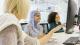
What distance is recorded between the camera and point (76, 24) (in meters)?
0.95

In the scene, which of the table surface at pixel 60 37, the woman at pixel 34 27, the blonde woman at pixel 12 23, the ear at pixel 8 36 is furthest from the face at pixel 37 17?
the ear at pixel 8 36

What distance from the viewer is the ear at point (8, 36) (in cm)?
55

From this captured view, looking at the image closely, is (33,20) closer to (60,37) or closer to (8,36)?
→ (60,37)

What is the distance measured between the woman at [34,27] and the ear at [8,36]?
0.38m

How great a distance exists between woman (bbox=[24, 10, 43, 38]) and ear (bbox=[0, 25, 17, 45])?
38cm

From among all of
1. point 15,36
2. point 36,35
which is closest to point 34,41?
point 36,35

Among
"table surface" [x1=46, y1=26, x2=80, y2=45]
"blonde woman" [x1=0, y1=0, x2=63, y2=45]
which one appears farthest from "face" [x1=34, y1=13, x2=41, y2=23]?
"blonde woman" [x1=0, y1=0, x2=63, y2=45]

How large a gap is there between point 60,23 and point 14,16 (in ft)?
1.42

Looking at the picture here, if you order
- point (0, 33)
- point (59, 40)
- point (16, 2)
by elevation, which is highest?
point (16, 2)

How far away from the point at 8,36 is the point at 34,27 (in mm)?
421

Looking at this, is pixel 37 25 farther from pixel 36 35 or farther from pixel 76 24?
pixel 76 24

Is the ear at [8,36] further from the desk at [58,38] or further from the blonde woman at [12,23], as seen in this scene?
the desk at [58,38]

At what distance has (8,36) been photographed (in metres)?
0.55

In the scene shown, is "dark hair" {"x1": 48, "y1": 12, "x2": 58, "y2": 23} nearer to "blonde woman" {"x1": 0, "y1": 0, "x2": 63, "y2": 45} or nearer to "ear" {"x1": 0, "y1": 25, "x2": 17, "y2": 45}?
"blonde woman" {"x1": 0, "y1": 0, "x2": 63, "y2": 45}
